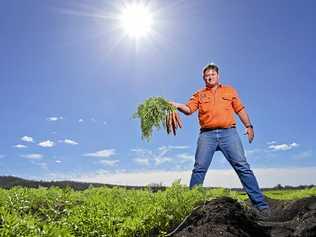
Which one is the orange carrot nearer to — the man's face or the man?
the man

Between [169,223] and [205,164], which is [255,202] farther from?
[169,223]

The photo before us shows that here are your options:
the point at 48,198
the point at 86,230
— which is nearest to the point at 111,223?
the point at 86,230

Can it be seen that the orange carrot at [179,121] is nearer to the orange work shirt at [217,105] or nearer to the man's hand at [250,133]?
the orange work shirt at [217,105]

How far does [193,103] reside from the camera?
10.9 m

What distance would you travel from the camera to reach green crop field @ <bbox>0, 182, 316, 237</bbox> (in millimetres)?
5254

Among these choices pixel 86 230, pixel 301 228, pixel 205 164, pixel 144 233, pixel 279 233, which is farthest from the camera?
pixel 205 164

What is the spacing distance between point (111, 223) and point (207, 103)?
16.3ft

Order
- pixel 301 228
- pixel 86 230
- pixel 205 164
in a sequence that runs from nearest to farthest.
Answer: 1. pixel 86 230
2. pixel 301 228
3. pixel 205 164

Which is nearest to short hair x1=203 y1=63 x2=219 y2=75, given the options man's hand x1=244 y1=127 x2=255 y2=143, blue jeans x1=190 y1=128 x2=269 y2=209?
blue jeans x1=190 y1=128 x2=269 y2=209

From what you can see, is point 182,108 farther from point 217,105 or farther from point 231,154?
point 231,154

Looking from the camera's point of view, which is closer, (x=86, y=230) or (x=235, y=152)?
(x=86, y=230)

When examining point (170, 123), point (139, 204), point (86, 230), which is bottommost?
point (86, 230)

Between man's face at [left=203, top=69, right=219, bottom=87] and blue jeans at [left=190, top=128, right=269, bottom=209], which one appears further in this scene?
man's face at [left=203, top=69, right=219, bottom=87]

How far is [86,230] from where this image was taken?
6.04m
